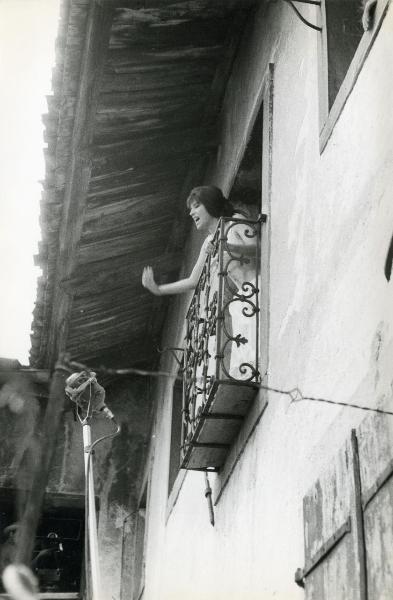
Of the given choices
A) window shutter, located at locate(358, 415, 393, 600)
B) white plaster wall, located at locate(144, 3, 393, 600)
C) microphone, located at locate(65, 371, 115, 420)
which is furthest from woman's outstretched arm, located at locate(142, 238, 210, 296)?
window shutter, located at locate(358, 415, 393, 600)

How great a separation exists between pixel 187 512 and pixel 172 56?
3.61 metres

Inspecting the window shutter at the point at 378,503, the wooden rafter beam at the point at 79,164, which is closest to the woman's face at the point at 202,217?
the wooden rafter beam at the point at 79,164

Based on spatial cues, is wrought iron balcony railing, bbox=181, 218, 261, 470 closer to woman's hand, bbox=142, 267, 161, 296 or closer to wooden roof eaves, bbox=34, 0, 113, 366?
woman's hand, bbox=142, 267, 161, 296

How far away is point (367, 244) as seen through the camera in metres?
4.08

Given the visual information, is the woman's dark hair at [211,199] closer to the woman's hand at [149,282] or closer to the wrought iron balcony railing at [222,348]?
the wrought iron balcony railing at [222,348]

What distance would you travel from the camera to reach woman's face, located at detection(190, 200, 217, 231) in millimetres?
7020

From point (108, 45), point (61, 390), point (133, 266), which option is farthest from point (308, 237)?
point (61, 390)

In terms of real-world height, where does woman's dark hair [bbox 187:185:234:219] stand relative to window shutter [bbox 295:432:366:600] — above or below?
above

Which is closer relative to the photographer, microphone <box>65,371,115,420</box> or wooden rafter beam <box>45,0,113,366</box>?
microphone <box>65,371,115,420</box>

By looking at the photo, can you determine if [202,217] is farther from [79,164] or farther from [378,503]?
[378,503]

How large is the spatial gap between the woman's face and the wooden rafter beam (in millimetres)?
1317

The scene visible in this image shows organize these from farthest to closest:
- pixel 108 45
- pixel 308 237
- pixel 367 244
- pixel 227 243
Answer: pixel 108 45 < pixel 227 243 < pixel 308 237 < pixel 367 244

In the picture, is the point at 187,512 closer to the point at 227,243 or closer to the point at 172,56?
the point at 227,243

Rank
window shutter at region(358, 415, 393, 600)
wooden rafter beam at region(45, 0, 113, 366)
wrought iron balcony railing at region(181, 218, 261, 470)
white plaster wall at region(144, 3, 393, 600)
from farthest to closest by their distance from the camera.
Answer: wooden rafter beam at region(45, 0, 113, 366) → wrought iron balcony railing at region(181, 218, 261, 470) → white plaster wall at region(144, 3, 393, 600) → window shutter at region(358, 415, 393, 600)
